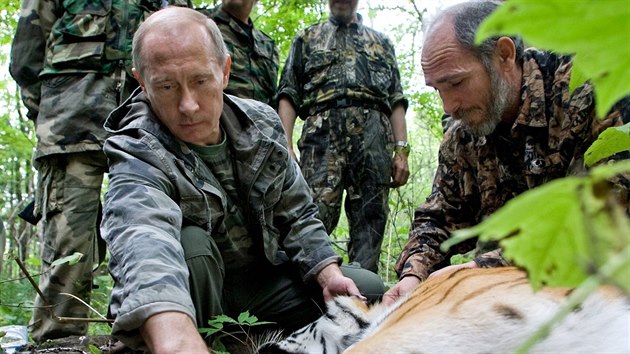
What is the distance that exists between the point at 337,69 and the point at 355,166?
823mm

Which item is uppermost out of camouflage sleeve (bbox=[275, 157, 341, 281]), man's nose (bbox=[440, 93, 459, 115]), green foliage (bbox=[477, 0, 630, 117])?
green foliage (bbox=[477, 0, 630, 117])

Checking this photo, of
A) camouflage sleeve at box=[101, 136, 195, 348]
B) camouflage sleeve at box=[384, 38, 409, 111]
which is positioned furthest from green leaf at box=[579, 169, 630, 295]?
camouflage sleeve at box=[384, 38, 409, 111]

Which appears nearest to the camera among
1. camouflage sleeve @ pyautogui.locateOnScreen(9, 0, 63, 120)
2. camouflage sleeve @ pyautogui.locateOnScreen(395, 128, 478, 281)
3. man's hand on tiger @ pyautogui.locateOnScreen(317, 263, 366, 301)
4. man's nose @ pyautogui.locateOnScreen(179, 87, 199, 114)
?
man's nose @ pyautogui.locateOnScreen(179, 87, 199, 114)

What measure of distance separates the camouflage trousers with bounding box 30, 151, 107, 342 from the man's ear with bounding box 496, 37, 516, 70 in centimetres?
257

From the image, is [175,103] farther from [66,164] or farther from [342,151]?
[342,151]

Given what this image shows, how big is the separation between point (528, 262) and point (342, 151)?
4.96m

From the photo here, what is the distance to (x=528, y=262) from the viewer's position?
551 mm

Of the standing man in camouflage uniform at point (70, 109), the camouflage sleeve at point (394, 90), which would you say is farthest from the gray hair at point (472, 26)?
the camouflage sleeve at point (394, 90)

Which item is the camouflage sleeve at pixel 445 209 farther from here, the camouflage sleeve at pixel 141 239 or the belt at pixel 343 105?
the belt at pixel 343 105

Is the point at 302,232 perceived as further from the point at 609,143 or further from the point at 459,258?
the point at 609,143

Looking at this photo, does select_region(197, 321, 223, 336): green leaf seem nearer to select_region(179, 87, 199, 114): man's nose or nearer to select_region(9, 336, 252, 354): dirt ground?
select_region(9, 336, 252, 354): dirt ground

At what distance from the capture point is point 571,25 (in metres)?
0.47

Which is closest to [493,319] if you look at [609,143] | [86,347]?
[609,143]

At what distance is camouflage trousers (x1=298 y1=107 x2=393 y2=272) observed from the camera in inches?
216
